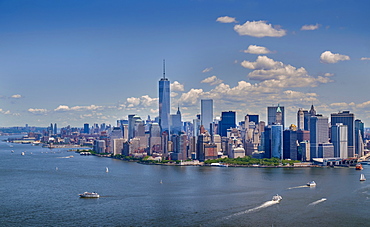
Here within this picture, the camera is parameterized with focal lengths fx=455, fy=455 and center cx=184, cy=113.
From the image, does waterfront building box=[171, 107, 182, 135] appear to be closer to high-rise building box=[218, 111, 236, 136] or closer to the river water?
high-rise building box=[218, 111, 236, 136]

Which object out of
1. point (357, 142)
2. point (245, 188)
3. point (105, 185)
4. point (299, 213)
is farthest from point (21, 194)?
point (357, 142)

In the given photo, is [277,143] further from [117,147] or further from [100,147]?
[100,147]

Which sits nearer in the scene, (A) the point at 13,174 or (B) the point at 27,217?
(B) the point at 27,217

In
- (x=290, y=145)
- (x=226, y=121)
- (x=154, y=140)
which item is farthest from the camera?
(x=226, y=121)

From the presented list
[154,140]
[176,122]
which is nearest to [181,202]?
[154,140]

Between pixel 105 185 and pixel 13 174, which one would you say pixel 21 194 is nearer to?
pixel 105 185

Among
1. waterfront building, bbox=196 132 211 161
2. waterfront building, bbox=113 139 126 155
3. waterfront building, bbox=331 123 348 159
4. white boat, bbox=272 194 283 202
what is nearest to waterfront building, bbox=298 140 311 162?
waterfront building, bbox=331 123 348 159

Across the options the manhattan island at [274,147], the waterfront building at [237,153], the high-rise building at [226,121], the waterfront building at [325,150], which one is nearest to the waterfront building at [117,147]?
the manhattan island at [274,147]
